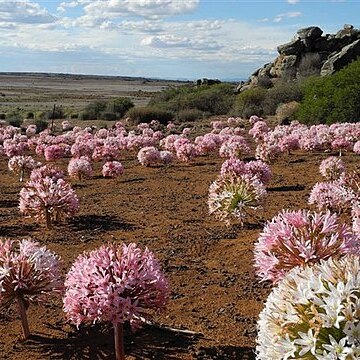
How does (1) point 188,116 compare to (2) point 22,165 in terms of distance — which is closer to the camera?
(2) point 22,165

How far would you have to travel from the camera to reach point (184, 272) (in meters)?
6.92

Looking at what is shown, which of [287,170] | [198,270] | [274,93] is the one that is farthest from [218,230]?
[274,93]

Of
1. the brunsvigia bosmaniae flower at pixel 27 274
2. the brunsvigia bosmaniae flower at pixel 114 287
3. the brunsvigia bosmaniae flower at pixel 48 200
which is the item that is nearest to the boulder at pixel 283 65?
the brunsvigia bosmaniae flower at pixel 48 200

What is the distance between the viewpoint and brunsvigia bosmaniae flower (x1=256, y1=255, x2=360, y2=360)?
2.47 metres

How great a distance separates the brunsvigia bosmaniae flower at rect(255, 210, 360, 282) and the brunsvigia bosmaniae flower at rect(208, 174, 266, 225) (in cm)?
419

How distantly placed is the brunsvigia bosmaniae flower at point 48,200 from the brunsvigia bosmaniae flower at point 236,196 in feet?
8.10

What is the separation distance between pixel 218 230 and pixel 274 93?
38.4m

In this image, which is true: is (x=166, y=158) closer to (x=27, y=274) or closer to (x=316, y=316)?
(x=27, y=274)

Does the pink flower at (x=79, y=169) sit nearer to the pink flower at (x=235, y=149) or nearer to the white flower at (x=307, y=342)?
the pink flower at (x=235, y=149)

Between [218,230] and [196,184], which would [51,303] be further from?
[196,184]

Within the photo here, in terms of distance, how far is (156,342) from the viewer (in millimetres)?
4855

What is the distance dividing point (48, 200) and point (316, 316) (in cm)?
742

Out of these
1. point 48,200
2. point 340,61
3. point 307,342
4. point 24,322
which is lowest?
point 24,322

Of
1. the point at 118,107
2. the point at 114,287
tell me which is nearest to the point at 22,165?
the point at 114,287
